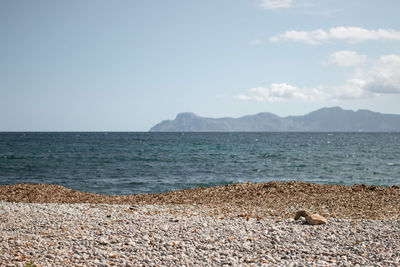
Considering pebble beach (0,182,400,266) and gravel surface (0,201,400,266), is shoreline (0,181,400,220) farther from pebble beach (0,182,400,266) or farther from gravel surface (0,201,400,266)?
gravel surface (0,201,400,266)

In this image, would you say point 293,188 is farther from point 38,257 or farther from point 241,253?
point 38,257

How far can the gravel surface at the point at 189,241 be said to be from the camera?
281 inches

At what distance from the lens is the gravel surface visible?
23.4 ft

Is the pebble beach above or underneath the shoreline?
above

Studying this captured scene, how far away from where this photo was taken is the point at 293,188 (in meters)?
17.4

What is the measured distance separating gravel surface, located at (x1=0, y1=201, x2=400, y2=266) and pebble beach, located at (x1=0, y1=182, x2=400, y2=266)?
0.02 metres

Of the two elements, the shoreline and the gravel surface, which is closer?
the gravel surface

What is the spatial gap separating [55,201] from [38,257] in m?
8.64

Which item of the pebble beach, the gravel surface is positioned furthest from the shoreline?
the gravel surface

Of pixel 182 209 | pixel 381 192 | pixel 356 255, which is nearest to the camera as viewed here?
pixel 356 255

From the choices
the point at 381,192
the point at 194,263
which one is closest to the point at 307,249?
the point at 194,263

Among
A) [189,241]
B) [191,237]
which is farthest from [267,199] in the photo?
[189,241]

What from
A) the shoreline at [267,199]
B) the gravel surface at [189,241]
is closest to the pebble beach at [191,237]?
the gravel surface at [189,241]

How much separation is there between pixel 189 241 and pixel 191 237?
0.83 ft
